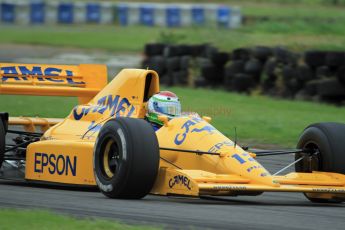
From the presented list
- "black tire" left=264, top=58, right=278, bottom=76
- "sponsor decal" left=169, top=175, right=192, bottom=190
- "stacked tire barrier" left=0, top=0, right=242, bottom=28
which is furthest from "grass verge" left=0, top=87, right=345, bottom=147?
"stacked tire barrier" left=0, top=0, right=242, bottom=28

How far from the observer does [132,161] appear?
27.2 feet

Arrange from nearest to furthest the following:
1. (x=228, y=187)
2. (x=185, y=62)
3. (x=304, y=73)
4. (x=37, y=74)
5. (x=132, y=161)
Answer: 1. (x=228, y=187)
2. (x=132, y=161)
3. (x=37, y=74)
4. (x=304, y=73)
5. (x=185, y=62)

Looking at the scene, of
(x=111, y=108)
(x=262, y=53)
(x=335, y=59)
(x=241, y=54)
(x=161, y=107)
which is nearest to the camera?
(x=161, y=107)

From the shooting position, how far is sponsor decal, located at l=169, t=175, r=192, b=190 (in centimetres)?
826

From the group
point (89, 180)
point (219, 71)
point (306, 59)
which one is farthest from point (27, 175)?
point (219, 71)

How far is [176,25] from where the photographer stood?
129 ft

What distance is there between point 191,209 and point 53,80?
13.1 feet

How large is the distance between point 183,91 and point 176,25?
19402 mm

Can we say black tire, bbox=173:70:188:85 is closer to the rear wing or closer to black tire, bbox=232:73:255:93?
black tire, bbox=232:73:255:93

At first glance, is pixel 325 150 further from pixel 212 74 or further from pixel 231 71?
pixel 212 74

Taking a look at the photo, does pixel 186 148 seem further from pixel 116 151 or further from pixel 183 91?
pixel 183 91

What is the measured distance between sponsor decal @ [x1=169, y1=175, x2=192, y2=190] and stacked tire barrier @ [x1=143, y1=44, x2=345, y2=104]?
961cm

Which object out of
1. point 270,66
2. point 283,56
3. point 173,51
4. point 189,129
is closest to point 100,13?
point 173,51

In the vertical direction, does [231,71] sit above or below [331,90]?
above
